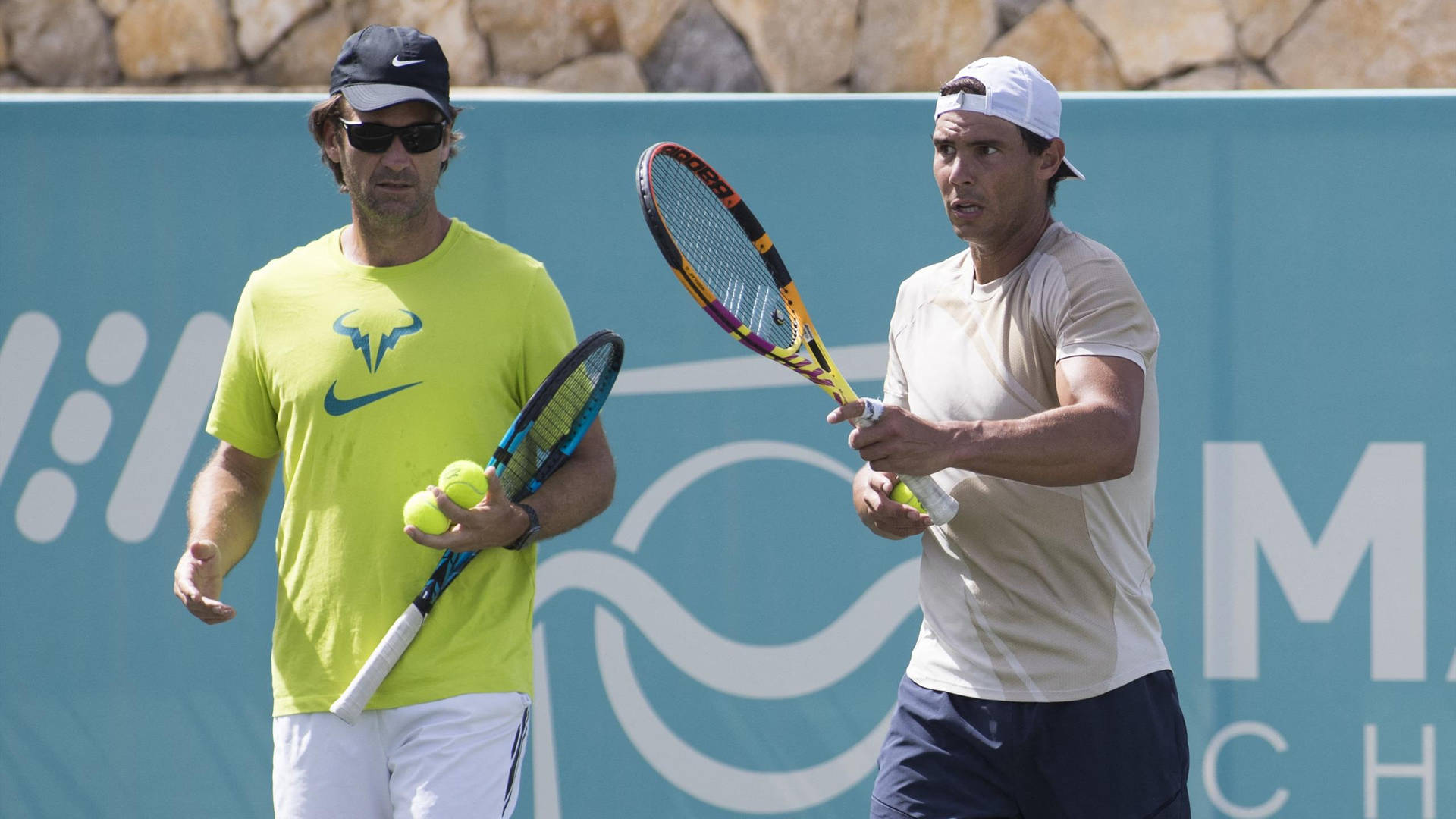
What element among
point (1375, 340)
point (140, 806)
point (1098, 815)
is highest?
point (1375, 340)

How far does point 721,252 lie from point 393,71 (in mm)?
680

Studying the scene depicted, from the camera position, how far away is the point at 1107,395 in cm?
222

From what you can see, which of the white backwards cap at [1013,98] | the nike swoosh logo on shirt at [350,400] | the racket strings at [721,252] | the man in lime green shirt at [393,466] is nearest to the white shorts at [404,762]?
the man in lime green shirt at [393,466]

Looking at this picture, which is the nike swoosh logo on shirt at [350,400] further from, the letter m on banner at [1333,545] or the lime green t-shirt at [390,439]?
the letter m on banner at [1333,545]

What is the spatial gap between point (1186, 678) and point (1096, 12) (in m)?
2.23

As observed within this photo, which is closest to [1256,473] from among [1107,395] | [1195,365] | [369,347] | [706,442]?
[1195,365]

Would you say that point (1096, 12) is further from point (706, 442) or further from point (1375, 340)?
point (706, 442)

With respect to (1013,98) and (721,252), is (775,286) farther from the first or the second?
(1013,98)

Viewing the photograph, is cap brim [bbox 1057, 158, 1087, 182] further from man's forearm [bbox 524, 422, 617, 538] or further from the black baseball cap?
the black baseball cap

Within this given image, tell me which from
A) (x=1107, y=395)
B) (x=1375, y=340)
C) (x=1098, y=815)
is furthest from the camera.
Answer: (x=1375, y=340)

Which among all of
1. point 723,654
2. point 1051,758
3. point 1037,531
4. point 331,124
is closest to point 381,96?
point 331,124

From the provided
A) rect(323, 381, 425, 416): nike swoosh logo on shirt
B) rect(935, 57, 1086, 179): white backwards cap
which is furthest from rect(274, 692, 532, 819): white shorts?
rect(935, 57, 1086, 179): white backwards cap

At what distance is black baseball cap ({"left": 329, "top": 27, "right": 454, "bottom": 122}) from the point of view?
244cm

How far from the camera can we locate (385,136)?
8.09ft
